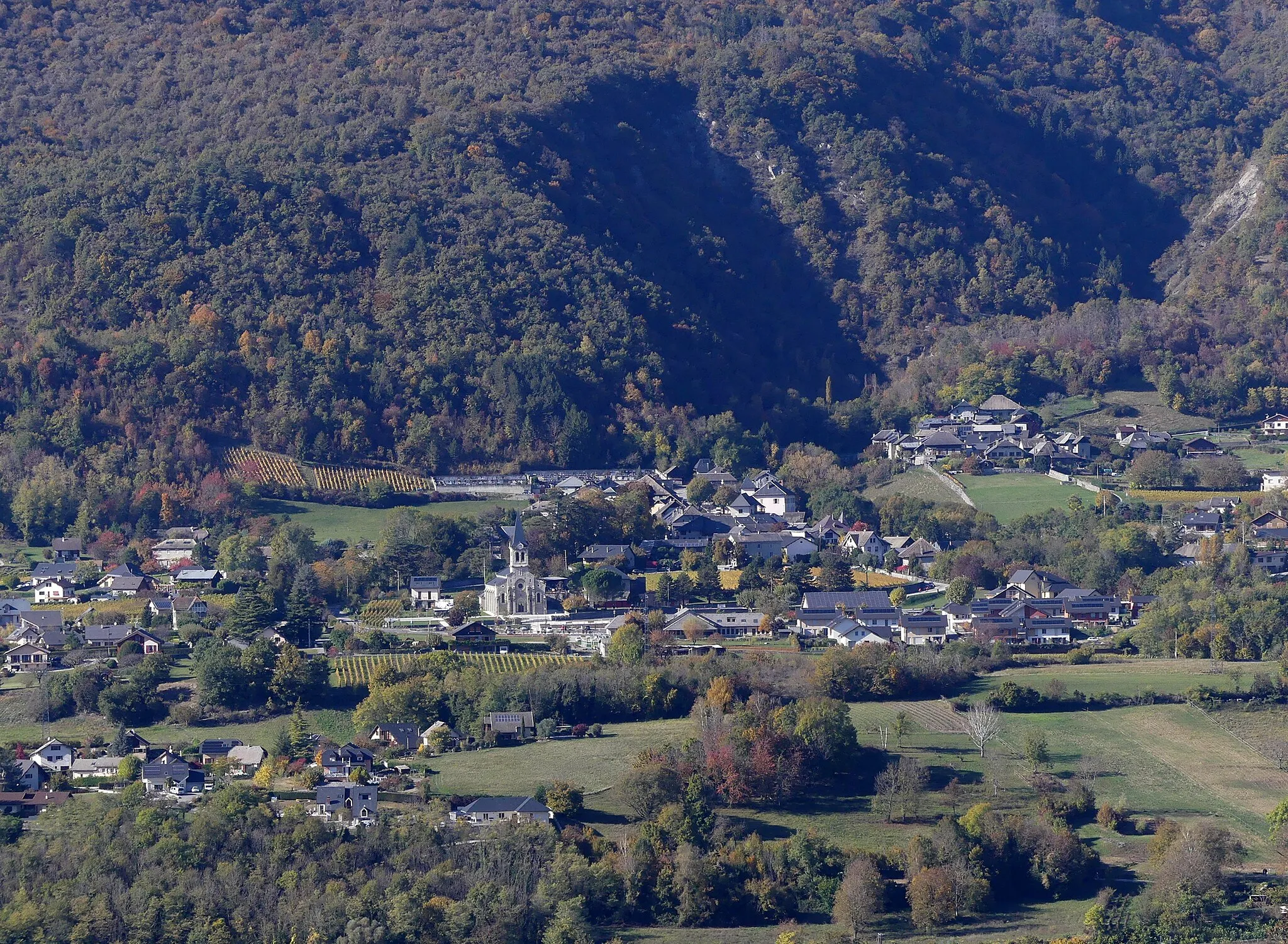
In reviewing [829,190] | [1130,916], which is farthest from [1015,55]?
[1130,916]

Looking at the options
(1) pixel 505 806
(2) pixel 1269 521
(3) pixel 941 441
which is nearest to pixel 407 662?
(1) pixel 505 806

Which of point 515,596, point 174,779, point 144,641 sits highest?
point 515,596

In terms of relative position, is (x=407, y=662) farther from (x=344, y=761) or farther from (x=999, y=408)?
(x=999, y=408)

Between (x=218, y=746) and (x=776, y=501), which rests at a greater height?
(x=776, y=501)

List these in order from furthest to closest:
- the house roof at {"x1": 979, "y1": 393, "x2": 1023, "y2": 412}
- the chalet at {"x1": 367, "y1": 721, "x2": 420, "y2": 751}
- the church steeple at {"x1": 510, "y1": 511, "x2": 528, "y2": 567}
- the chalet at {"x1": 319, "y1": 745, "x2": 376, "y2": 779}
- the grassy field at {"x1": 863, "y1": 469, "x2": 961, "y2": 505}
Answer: the house roof at {"x1": 979, "y1": 393, "x2": 1023, "y2": 412}, the grassy field at {"x1": 863, "y1": 469, "x2": 961, "y2": 505}, the church steeple at {"x1": 510, "y1": 511, "x2": 528, "y2": 567}, the chalet at {"x1": 367, "y1": 721, "x2": 420, "y2": 751}, the chalet at {"x1": 319, "y1": 745, "x2": 376, "y2": 779}

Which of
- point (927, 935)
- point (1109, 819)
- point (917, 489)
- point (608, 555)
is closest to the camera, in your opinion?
point (927, 935)

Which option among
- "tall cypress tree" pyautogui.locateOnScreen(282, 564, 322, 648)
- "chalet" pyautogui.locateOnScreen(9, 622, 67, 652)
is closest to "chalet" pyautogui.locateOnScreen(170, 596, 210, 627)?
"tall cypress tree" pyautogui.locateOnScreen(282, 564, 322, 648)

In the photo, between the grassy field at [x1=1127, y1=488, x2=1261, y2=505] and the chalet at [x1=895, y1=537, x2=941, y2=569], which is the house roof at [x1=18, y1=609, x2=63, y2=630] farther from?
the grassy field at [x1=1127, y1=488, x2=1261, y2=505]

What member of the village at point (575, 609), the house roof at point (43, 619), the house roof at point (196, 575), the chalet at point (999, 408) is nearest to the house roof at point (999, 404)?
the chalet at point (999, 408)
